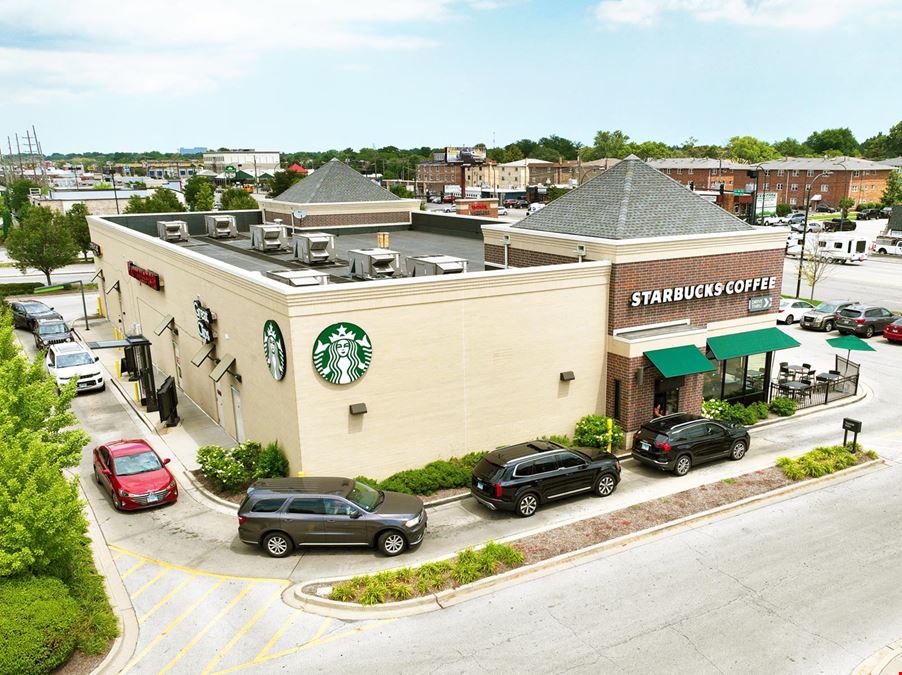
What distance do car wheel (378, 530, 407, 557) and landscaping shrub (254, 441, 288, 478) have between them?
15.3 ft

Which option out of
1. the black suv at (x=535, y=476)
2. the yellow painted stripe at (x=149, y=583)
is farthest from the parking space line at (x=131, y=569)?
the black suv at (x=535, y=476)

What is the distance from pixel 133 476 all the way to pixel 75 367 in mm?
14159

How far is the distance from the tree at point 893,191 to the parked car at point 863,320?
255ft

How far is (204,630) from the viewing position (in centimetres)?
1398

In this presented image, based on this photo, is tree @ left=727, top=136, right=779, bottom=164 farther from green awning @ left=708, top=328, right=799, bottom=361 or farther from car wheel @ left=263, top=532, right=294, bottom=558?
car wheel @ left=263, top=532, right=294, bottom=558

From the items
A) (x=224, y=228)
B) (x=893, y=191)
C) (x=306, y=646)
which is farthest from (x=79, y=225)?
(x=893, y=191)

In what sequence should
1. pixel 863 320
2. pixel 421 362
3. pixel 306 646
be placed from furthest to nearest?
pixel 863 320, pixel 421 362, pixel 306 646

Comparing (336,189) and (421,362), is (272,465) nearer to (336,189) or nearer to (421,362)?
(421,362)

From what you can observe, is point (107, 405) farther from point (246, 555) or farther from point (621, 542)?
point (621, 542)

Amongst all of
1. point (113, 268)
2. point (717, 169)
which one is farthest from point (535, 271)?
point (717, 169)

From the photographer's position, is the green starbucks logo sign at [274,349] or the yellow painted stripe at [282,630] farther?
the green starbucks logo sign at [274,349]

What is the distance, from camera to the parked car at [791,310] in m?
43.0

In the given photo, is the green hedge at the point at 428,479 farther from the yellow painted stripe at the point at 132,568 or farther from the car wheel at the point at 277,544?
the yellow painted stripe at the point at 132,568

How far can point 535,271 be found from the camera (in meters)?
21.5
